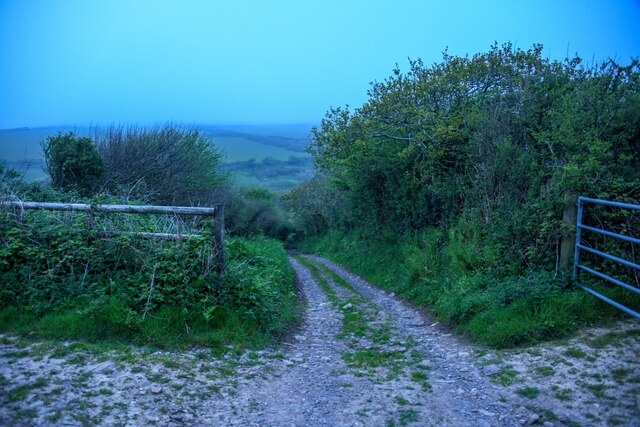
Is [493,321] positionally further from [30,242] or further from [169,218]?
[30,242]

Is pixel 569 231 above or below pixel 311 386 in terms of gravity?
above

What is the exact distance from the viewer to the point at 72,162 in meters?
13.7

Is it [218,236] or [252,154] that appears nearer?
[218,236]

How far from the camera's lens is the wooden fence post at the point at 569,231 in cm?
725

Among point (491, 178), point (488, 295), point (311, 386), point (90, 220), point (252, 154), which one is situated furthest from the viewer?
point (252, 154)

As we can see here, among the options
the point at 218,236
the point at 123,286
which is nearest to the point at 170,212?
the point at 218,236

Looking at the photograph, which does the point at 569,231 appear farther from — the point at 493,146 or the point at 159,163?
the point at 159,163

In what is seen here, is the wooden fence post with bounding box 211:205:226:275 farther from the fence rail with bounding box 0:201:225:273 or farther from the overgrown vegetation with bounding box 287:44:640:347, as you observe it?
the overgrown vegetation with bounding box 287:44:640:347

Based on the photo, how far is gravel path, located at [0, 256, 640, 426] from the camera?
4.49 metres

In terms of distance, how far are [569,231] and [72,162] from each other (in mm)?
13718

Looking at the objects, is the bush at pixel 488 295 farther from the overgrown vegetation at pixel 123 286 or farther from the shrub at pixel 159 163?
the shrub at pixel 159 163

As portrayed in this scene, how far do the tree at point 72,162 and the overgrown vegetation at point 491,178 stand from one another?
7949 millimetres

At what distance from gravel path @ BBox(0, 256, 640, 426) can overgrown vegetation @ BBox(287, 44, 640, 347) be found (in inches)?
38.5

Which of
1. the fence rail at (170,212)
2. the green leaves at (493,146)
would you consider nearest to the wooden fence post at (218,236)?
the fence rail at (170,212)
